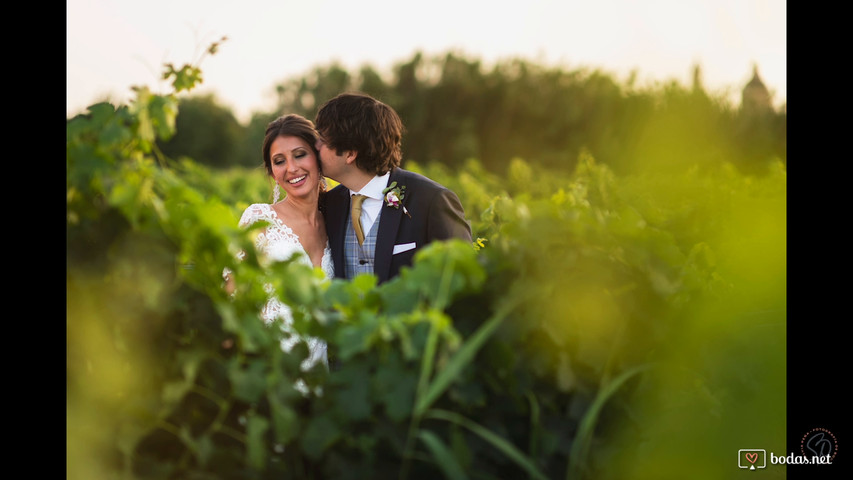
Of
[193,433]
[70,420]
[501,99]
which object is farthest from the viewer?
[501,99]

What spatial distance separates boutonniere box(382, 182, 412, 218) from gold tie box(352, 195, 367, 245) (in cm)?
24

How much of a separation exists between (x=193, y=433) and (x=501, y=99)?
6260 centimetres

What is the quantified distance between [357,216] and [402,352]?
3.67 metres

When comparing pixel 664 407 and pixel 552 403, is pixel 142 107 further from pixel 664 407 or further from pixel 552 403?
pixel 664 407

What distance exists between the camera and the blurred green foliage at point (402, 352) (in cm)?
172

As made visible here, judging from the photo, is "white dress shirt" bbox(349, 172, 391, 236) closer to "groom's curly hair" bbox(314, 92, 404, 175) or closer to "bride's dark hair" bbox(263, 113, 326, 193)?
"groom's curly hair" bbox(314, 92, 404, 175)

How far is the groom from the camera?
16.8ft

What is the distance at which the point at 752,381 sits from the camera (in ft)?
6.70

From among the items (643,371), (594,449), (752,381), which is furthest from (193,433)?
(752,381)

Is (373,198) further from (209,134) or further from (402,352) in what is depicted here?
(209,134)

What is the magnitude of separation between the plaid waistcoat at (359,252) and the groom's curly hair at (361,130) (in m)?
0.51

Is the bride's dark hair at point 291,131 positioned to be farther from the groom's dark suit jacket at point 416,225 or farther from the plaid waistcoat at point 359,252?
the groom's dark suit jacket at point 416,225
